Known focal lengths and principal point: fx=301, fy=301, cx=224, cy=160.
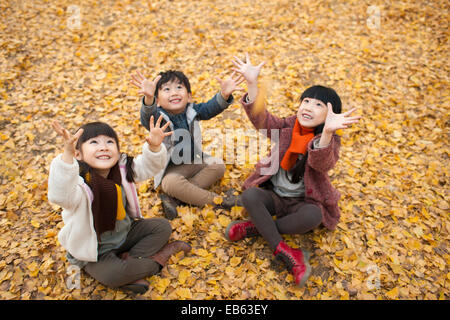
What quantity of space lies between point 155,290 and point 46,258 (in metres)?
1.05

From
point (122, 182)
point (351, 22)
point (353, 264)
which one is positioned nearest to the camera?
point (122, 182)

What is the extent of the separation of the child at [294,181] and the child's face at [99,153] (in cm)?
114

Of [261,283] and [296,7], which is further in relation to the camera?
[296,7]

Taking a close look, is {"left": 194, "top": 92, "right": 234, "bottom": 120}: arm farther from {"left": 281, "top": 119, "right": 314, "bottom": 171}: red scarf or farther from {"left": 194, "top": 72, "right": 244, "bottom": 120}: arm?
{"left": 281, "top": 119, "right": 314, "bottom": 171}: red scarf

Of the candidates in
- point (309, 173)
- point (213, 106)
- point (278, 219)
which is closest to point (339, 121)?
point (309, 173)

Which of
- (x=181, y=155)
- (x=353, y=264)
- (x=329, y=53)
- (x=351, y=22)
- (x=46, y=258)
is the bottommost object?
(x=353, y=264)

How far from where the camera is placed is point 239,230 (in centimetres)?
284

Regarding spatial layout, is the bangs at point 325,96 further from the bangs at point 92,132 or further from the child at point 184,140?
the bangs at point 92,132

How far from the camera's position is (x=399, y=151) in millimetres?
3926

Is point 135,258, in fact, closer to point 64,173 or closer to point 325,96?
point 64,173

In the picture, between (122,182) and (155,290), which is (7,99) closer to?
(122,182)

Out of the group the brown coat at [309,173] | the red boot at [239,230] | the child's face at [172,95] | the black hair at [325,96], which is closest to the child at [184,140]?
the child's face at [172,95]

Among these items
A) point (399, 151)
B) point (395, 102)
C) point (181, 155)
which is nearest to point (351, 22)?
point (395, 102)

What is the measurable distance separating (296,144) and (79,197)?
1.74m
